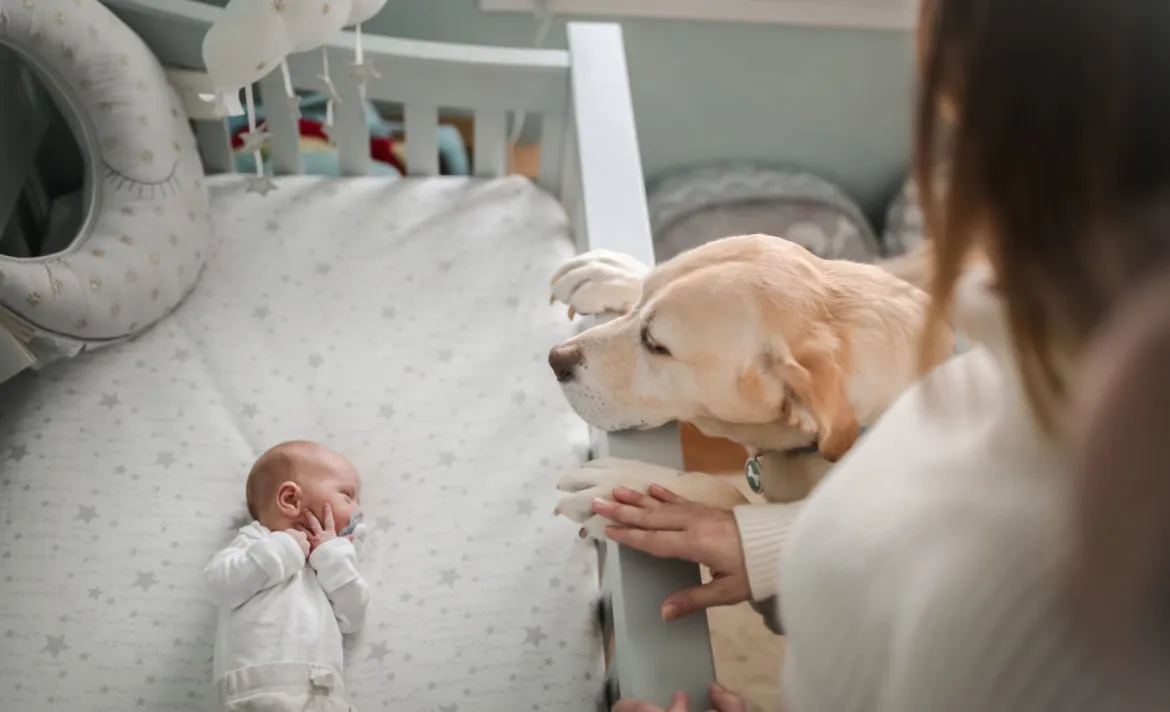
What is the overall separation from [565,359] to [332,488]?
1.10ft

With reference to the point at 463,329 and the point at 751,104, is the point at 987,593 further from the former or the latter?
the point at 751,104

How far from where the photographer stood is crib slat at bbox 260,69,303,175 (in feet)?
3.89

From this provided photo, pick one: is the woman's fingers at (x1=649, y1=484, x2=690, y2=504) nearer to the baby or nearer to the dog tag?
the dog tag

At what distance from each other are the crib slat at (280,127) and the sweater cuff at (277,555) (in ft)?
1.81

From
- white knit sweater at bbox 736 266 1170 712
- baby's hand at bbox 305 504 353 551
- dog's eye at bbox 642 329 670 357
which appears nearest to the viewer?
white knit sweater at bbox 736 266 1170 712

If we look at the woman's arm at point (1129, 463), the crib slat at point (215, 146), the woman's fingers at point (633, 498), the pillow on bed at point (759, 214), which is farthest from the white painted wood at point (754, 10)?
the woman's arm at point (1129, 463)

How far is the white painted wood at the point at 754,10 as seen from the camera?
1.53 m

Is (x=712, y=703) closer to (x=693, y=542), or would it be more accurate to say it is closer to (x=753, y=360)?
(x=693, y=542)

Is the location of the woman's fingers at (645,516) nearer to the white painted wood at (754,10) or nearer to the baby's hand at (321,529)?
the baby's hand at (321,529)

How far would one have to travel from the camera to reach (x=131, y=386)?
1044 millimetres

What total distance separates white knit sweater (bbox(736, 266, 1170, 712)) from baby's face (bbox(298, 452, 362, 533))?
0.55m

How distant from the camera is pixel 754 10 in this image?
1.56 m

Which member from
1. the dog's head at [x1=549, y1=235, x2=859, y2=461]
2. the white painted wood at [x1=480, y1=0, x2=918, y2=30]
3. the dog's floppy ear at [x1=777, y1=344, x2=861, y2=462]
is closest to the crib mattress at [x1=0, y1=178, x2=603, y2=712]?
the dog's head at [x1=549, y1=235, x2=859, y2=461]

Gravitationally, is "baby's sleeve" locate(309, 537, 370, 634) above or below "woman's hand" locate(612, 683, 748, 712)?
below
